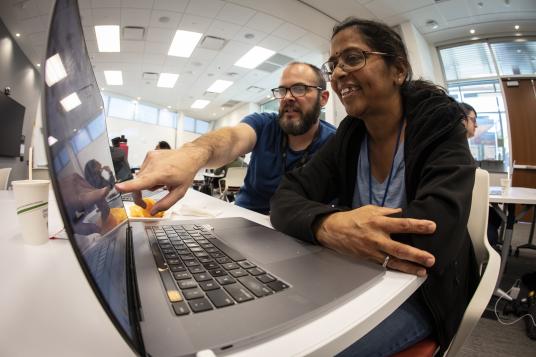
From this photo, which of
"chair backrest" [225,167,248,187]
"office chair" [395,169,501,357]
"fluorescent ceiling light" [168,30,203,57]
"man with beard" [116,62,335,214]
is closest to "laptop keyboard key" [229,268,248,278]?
"office chair" [395,169,501,357]

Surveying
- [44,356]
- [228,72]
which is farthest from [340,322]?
[228,72]

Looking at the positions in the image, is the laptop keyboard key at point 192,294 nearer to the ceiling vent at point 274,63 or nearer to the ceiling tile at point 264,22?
the ceiling tile at point 264,22

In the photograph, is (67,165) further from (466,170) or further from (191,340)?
(466,170)

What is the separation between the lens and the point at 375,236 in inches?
18.7

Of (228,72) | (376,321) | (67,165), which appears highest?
(228,72)

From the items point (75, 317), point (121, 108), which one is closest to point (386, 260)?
point (75, 317)

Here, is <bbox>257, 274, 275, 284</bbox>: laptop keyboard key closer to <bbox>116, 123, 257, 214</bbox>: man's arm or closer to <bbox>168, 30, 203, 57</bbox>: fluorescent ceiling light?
<bbox>116, 123, 257, 214</bbox>: man's arm

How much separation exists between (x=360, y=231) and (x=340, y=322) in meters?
0.24

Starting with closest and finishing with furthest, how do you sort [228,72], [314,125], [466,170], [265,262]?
[265,262], [466,170], [314,125], [228,72]

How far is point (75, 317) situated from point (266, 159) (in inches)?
43.4

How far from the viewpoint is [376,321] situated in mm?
313

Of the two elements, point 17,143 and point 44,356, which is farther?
point 17,143

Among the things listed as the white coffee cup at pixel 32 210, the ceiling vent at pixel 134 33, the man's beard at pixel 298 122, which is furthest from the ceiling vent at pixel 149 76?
the white coffee cup at pixel 32 210

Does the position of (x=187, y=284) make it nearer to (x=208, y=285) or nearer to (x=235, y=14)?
(x=208, y=285)
